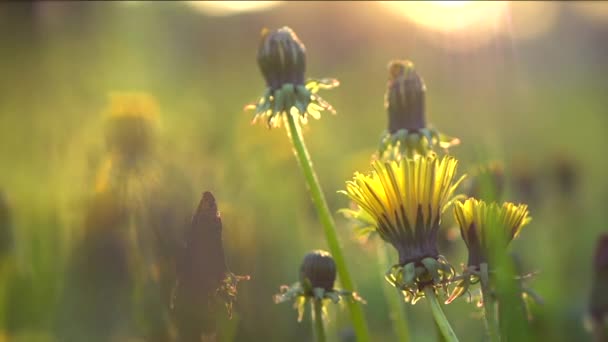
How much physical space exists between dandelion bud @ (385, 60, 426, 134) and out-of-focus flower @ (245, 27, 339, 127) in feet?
0.53

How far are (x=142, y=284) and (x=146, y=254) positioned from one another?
105 millimetres

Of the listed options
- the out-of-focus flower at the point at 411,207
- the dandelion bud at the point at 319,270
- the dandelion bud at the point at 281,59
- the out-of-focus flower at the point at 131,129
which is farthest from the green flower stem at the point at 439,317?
the out-of-focus flower at the point at 131,129

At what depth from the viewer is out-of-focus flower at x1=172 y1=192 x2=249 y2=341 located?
59.3 inches

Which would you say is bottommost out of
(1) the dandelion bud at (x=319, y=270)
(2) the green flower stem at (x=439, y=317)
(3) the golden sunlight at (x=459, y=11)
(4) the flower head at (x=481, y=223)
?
(2) the green flower stem at (x=439, y=317)

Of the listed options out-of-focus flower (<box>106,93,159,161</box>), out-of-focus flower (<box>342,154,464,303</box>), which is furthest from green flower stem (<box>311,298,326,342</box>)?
out-of-focus flower (<box>106,93,159,161</box>)

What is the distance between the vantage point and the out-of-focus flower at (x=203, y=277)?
151 cm

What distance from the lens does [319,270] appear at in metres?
1.86

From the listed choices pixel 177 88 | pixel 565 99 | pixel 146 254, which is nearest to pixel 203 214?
pixel 146 254

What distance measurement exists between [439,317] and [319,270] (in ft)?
1.48

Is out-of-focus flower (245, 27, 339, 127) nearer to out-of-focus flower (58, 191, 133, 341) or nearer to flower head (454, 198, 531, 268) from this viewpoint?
flower head (454, 198, 531, 268)

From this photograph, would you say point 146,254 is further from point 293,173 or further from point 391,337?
point 293,173

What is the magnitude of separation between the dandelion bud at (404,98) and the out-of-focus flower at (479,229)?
531 mm

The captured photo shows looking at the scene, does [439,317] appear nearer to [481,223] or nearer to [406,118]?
[481,223]

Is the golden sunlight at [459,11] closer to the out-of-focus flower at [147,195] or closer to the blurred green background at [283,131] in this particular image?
the blurred green background at [283,131]
